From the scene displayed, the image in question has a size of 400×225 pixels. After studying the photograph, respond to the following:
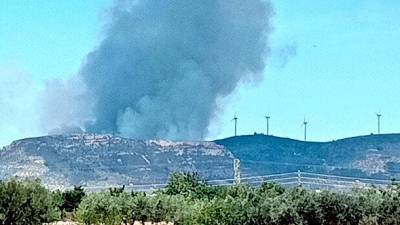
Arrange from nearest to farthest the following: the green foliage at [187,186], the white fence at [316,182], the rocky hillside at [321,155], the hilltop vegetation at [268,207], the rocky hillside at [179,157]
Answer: the hilltop vegetation at [268,207] < the white fence at [316,182] < the green foliage at [187,186] < the rocky hillside at [321,155] < the rocky hillside at [179,157]

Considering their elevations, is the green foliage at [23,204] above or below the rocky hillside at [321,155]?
below

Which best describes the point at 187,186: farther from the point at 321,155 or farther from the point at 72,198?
the point at 321,155

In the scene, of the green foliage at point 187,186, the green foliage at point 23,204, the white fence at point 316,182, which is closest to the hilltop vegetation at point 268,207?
the green foliage at point 23,204

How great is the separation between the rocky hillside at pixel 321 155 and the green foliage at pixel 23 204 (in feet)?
245

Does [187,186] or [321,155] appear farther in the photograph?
[321,155]

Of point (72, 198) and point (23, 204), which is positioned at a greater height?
point (72, 198)

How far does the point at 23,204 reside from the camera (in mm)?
39125

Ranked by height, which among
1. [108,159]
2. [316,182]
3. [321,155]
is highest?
[321,155]

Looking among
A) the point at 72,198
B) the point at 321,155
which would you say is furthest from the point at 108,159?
the point at 72,198

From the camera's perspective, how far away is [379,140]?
132875 millimetres

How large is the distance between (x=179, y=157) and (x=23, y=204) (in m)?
95.4

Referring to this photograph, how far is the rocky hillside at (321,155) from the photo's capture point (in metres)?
120

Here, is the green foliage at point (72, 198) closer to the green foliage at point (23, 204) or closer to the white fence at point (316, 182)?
the white fence at point (316, 182)

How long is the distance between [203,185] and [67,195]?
11098 millimetres
